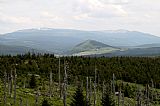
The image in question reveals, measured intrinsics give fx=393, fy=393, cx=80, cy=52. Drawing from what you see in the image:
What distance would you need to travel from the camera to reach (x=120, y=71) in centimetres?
14112

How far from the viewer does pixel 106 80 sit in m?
127

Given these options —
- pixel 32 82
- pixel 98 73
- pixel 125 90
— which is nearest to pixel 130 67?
pixel 98 73

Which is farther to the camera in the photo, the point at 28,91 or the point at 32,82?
the point at 32,82

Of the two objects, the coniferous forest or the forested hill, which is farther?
the forested hill

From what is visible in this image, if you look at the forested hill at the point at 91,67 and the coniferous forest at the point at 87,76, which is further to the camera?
the forested hill at the point at 91,67

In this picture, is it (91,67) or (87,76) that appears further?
(91,67)

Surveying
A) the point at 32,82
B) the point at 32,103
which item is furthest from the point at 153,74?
the point at 32,103

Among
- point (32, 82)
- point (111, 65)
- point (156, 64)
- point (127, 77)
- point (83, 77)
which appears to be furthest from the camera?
point (156, 64)

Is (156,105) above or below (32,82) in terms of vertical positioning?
below

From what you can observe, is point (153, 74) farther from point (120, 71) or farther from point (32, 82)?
point (32, 82)

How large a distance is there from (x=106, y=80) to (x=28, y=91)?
139 feet

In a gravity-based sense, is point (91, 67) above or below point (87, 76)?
above

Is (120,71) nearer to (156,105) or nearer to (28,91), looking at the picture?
(156,105)

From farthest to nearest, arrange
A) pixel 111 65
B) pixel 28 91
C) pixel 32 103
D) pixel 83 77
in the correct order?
pixel 111 65
pixel 83 77
pixel 28 91
pixel 32 103
